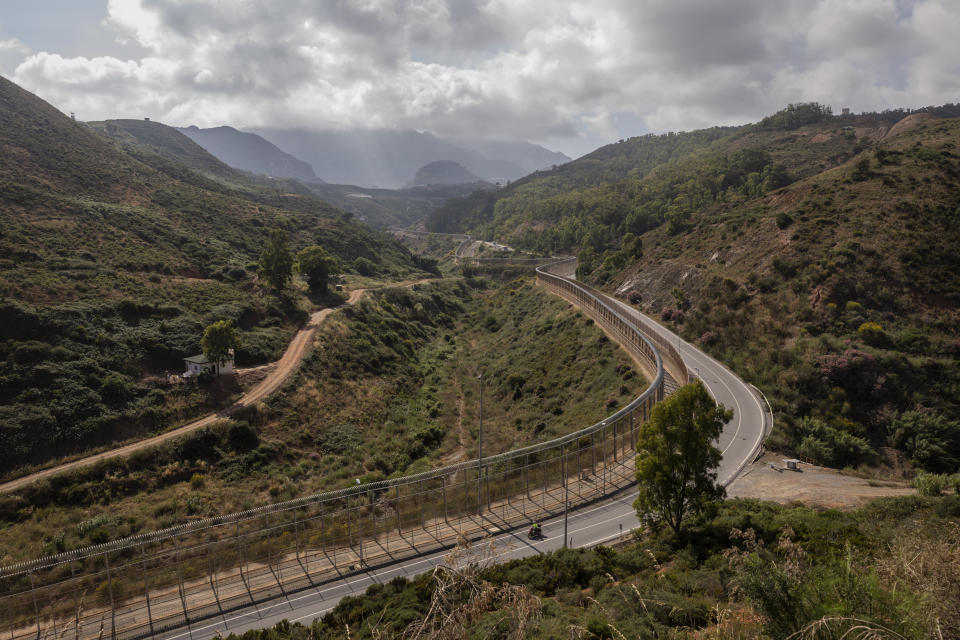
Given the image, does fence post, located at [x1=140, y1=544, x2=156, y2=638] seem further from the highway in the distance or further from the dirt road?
the dirt road

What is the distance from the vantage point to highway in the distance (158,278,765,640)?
24062mm

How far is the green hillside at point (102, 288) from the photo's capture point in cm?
4250

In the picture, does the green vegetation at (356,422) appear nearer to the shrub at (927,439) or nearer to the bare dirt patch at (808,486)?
the bare dirt patch at (808,486)

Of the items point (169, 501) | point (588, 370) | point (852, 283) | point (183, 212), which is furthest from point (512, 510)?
point (183, 212)

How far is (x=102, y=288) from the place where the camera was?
58.6 metres

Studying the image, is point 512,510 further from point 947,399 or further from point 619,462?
point 947,399

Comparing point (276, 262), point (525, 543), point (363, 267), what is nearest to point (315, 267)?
point (276, 262)

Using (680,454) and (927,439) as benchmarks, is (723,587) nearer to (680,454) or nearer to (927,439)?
(680,454)

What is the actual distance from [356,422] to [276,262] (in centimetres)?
3453

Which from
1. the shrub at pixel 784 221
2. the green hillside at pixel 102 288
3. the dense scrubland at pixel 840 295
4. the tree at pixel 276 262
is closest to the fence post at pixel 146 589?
the green hillside at pixel 102 288

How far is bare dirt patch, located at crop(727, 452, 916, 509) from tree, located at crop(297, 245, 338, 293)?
73668mm

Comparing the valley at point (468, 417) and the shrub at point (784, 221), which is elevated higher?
the shrub at point (784, 221)

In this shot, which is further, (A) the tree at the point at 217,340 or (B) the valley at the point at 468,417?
(A) the tree at the point at 217,340

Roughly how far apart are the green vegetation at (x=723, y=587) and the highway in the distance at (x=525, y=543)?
2.49 meters
